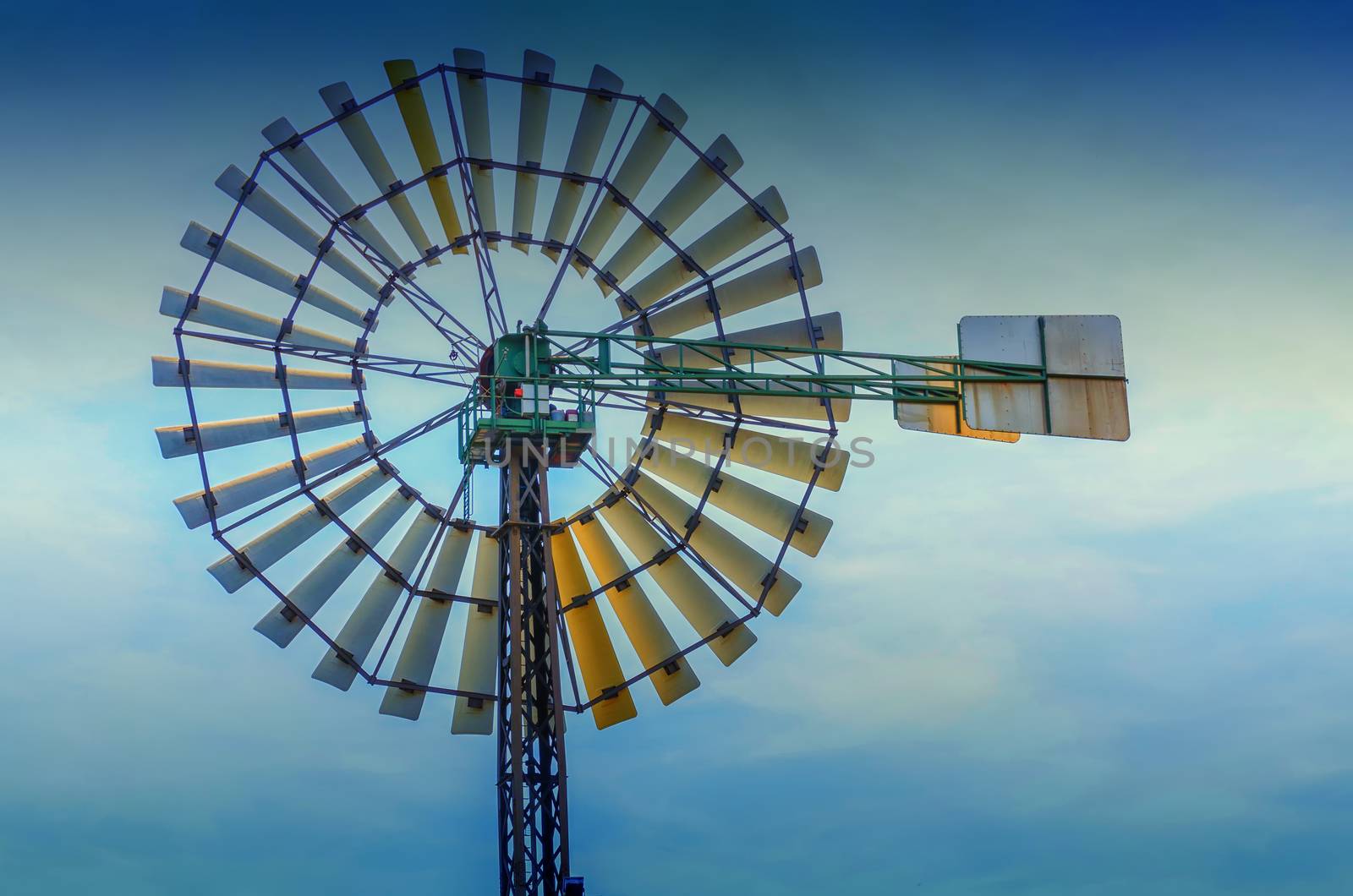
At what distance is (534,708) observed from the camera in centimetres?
1623

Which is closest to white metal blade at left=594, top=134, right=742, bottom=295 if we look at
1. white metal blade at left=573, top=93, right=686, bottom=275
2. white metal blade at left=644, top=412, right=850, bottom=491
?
white metal blade at left=573, top=93, right=686, bottom=275

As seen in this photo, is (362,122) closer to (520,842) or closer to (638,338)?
(638,338)

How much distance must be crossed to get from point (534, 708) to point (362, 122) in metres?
7.86

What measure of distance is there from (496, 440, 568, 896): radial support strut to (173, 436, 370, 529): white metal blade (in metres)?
2.41

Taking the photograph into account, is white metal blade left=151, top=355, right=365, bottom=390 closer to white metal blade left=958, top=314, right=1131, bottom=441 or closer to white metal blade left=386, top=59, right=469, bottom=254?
white metal blade left=386, top=59, right=469, bottom=254

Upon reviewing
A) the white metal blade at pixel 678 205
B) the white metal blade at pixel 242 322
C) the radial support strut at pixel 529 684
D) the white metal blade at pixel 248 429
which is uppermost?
the white metal blade at pixel 678 205

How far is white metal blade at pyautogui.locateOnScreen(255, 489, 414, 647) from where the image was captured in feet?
54.2

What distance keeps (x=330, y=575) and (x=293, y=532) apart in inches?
29.0

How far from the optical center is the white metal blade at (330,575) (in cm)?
1653

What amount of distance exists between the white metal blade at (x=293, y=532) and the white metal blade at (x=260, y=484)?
36cm

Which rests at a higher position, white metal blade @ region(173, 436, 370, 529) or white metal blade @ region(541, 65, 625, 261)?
white metal blade @ region(541, 65, 625, 261)

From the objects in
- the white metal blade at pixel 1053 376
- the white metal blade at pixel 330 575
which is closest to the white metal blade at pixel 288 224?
the white metal blade at pixel 330 575

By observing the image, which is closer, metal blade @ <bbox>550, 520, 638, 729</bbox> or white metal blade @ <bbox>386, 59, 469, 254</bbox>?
white metal blade @ <bbox>386, 59, 469, 254</bbox>

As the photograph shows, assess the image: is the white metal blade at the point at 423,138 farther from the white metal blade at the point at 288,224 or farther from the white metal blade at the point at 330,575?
the white metal blade at the point at 330,575
